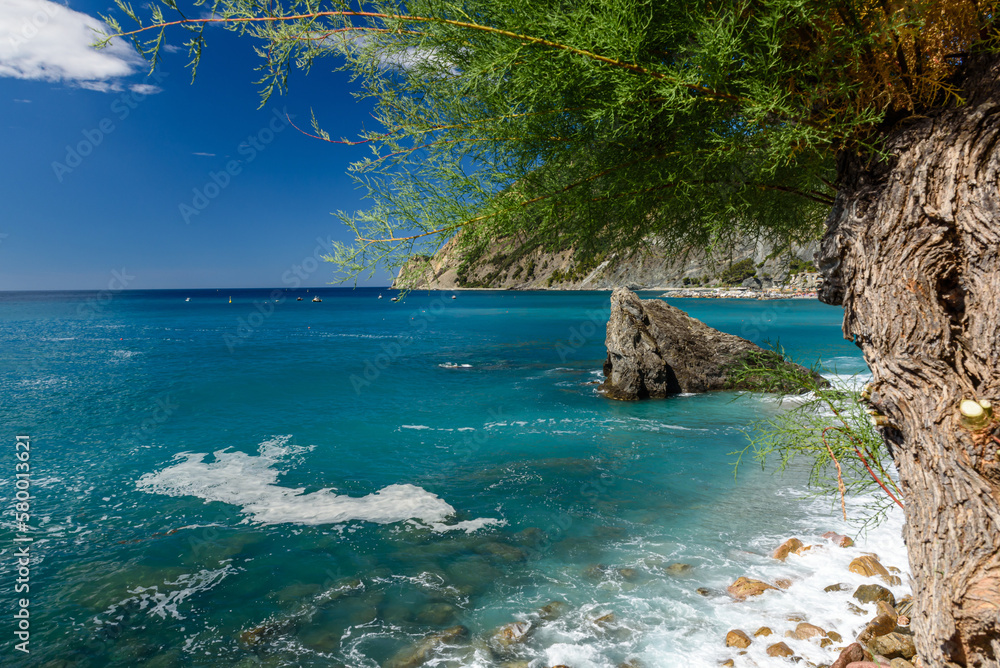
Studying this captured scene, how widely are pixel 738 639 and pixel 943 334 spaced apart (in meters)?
5.40

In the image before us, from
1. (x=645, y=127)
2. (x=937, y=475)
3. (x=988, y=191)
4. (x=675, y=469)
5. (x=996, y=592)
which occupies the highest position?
(x=645, y=127)

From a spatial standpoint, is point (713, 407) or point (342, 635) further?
point (713, 407)

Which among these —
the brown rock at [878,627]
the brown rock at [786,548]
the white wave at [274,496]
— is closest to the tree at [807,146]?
the brown rock at [878,627]

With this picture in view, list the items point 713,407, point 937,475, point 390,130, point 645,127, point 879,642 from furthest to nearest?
1. point 713,407
2. point 879,642
3. point 390,130
4. point 645,127
5. point 937,475

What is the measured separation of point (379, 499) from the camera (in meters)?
12.1

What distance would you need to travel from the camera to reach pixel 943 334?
110 inches

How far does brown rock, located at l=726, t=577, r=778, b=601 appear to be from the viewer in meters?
7.57

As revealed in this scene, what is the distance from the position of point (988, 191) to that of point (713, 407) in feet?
62.5

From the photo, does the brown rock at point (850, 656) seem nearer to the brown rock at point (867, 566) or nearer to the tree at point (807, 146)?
the brown rock at point (867, 566)

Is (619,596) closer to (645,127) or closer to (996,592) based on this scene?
(996,592)

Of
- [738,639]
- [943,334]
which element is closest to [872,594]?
[738,639]

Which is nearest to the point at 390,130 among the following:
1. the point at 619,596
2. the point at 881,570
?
the point at 619,596

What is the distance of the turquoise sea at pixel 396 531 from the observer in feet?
23.2

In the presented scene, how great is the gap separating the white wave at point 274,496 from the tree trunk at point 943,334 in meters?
9.14
